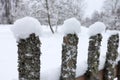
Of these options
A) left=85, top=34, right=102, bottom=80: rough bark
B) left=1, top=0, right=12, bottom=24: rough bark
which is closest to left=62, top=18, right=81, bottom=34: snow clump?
left=85, top=34, right=102, bottom=80: rough bark

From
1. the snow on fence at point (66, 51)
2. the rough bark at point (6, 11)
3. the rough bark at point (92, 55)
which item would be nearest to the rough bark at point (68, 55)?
the snow on fence at point (66, 51)

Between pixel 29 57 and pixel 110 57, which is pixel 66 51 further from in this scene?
pixel 110 57

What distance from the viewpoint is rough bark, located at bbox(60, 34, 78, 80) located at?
143cm

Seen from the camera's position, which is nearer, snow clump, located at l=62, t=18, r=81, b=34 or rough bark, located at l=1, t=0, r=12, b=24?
snow clump, located at l=62, t=18, r=81, b=34

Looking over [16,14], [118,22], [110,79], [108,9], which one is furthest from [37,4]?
[110,79]

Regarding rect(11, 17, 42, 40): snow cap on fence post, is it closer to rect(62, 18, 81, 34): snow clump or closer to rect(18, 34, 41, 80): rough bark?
rect(18, 34, 41, 80): rough bark

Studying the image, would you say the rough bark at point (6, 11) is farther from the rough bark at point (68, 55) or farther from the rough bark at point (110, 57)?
the rough bark at point (68, 55)

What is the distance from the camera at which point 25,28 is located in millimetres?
1176

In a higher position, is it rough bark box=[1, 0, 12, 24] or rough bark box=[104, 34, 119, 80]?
rough bark box=[1, 0, 12, 24]

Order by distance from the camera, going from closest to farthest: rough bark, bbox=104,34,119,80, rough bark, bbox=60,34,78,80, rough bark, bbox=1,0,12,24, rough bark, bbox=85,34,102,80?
rough bark, bbox=60,34,78,80, rough bark, bbox=85,34,102,80, rough bark, bbox=104,34,119,80, rough bark, bbox=1,0,12,24

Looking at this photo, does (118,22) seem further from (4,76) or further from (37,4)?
(4,76)

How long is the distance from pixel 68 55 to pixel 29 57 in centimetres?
35

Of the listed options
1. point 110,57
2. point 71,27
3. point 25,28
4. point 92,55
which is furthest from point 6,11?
point 25,28

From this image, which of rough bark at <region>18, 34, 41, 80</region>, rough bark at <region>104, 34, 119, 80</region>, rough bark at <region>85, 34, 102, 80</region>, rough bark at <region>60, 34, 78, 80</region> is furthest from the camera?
rough bark at <region>104, 34, 119, 80</region>
